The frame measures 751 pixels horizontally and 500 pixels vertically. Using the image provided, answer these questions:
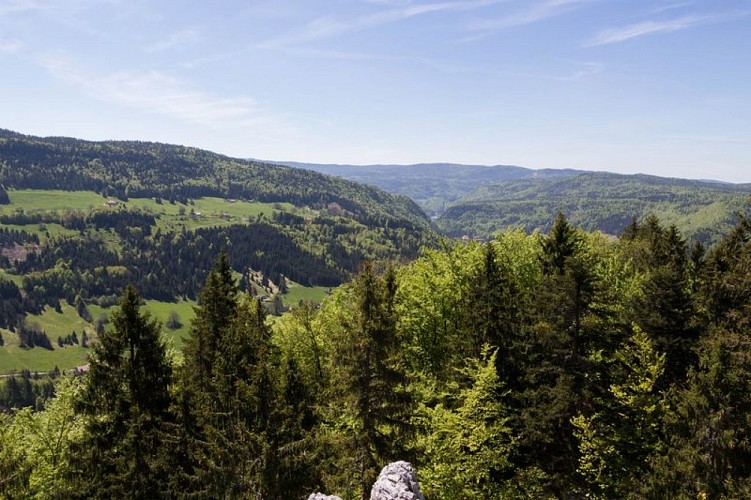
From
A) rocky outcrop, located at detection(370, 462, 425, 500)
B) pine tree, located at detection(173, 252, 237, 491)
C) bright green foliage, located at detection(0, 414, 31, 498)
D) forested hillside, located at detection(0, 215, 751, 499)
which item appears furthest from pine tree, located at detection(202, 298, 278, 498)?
bright green foliage, located at detection(0, 414, 31, 498)

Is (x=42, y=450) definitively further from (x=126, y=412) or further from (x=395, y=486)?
(x=395, y=486)

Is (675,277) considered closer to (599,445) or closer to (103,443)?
(599,445)

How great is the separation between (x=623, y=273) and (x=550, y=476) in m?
28.6

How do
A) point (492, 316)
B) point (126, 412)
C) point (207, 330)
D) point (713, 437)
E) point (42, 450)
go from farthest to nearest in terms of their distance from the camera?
point (207, 330) < point (492, 316) < point (42, 450) < point (126, 412) < point (713, 437)

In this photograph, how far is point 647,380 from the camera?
91.0 feet

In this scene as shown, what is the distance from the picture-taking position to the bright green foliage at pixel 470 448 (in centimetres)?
2711

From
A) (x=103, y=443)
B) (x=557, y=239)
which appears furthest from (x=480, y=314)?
(x=103, y=443)

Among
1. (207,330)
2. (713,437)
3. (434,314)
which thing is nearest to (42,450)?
(207,330)

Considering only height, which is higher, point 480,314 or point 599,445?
point 480,314

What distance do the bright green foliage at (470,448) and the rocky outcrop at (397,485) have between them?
717 cm

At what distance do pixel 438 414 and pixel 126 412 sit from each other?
60.8 ft

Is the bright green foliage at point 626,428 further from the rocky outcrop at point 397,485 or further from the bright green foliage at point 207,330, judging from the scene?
the bright green foliage at point 207,330

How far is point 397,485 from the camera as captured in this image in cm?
1958

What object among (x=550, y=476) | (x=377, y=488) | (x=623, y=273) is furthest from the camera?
(x=623, y=273)
